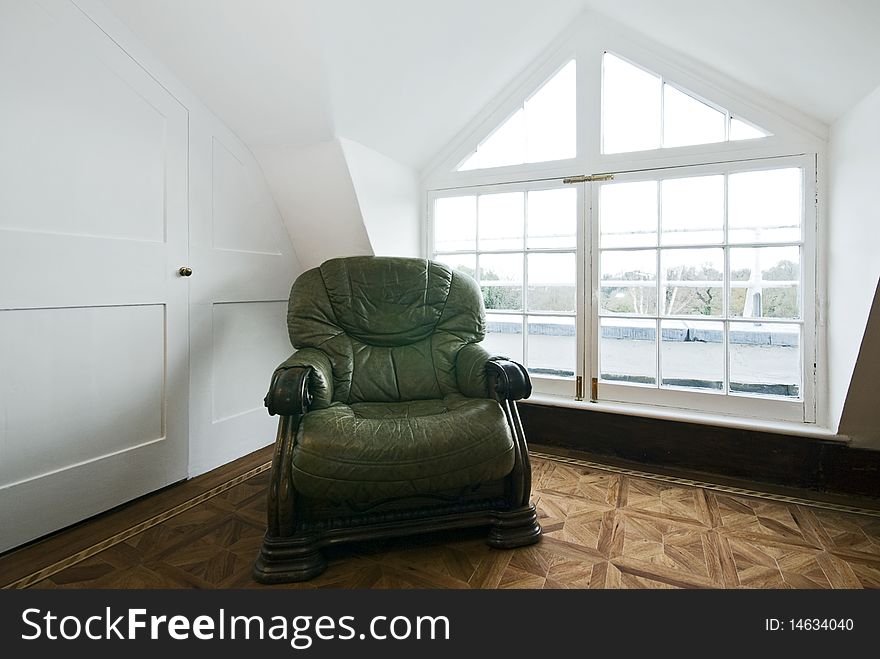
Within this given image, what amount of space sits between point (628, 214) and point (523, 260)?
65 centimetres

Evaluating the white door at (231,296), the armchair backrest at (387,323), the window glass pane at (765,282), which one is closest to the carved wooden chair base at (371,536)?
the armchair backrest at (387,323)

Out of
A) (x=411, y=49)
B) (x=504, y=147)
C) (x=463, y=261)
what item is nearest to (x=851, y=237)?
(x=504, y=147)

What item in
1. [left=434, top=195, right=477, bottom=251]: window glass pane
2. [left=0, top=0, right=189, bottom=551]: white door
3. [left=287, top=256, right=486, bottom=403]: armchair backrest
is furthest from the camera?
[left=434, top=195, right=477, bottom=251]: window glass pane

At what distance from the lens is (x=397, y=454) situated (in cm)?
166

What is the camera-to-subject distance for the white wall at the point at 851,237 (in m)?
1.89

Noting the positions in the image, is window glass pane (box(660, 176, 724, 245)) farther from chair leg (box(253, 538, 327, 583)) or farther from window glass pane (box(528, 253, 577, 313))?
chair leg (box(253, 538, 327, 583))

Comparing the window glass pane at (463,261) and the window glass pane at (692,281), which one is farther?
the window glass pane at (463,261)

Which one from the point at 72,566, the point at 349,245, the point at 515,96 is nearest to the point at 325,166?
the point at 349,245

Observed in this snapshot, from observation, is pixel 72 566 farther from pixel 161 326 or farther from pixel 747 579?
pixel 747 579

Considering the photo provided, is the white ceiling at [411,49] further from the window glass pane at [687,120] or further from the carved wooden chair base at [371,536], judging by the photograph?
the carved wooden chair base at [371,536]

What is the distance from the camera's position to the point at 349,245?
292cm

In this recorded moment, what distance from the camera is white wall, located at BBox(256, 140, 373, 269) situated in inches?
103

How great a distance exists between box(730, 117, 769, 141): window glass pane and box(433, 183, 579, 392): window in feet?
2.66

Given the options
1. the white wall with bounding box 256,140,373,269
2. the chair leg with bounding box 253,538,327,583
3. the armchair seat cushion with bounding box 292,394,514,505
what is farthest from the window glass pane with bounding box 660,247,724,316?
Result: the chair leg with bounding box 253,538,327,583
